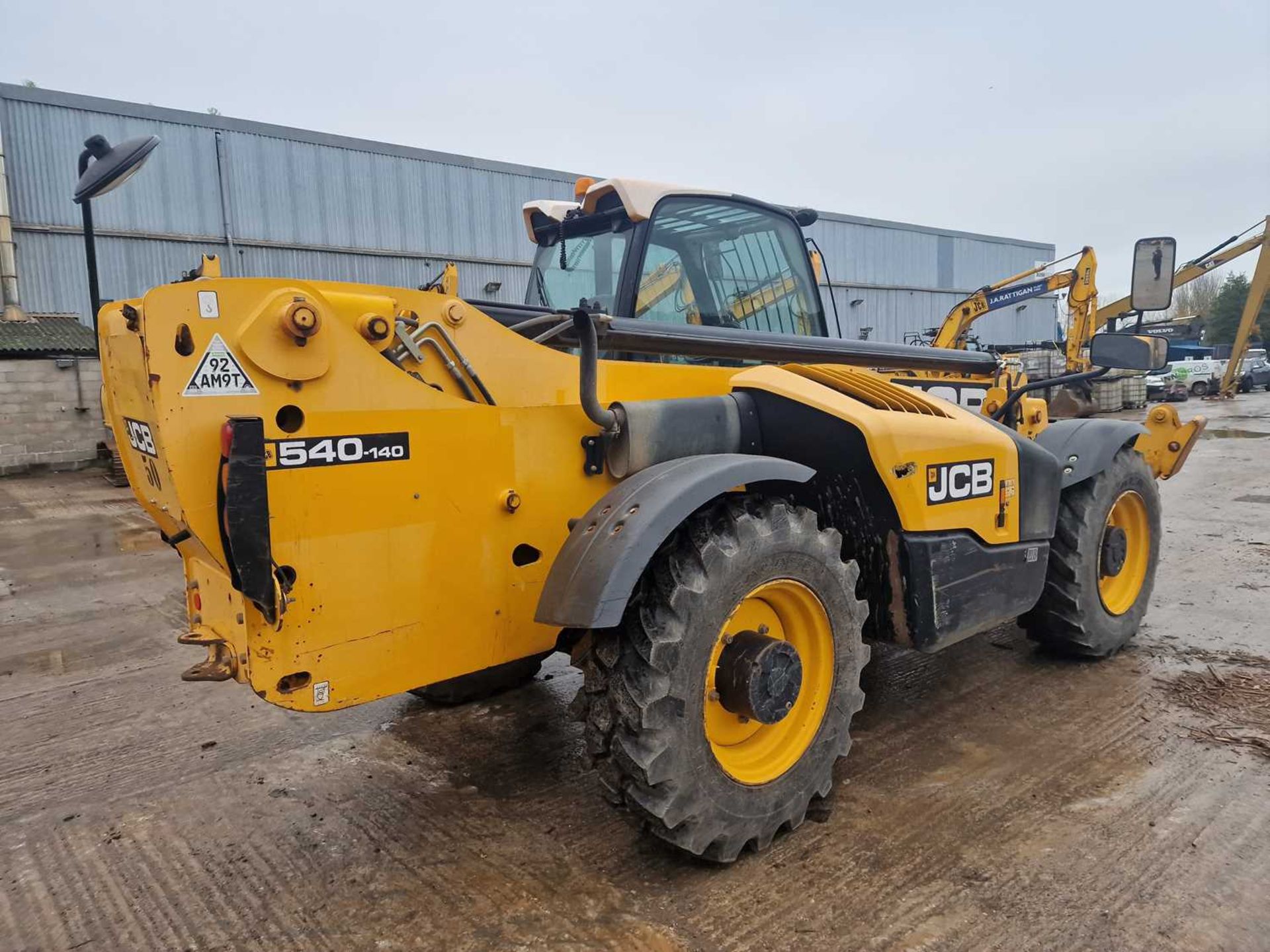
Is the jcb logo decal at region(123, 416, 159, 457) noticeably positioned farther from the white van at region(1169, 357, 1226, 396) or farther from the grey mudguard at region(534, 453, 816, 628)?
the white van at region(1169, 357, 1226, 396)

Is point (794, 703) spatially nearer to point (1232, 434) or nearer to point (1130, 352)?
point (1130, 352)

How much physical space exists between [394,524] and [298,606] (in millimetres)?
329

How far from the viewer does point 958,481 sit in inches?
135

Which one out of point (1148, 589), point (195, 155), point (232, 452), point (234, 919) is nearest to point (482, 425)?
point (232, 452)

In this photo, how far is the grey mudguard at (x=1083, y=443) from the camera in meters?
4.30

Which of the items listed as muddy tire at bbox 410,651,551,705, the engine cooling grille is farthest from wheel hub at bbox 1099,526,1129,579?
muddy tire at bbox 410,651,551,705

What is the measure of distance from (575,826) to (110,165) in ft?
8.45

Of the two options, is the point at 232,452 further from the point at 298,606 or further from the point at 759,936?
the point at 759,936

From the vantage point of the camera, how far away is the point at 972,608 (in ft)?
11.4

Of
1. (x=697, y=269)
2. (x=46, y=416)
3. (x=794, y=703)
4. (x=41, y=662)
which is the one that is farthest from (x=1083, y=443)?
(x=46, y=416)

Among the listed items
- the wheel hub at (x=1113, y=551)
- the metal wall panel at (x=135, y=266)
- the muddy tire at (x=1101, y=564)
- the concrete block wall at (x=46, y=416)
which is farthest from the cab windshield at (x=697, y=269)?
the concrete block wall at (x=46, y=416)

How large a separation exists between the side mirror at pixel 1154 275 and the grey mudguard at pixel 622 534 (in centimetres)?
467

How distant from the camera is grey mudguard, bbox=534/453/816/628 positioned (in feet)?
7.96

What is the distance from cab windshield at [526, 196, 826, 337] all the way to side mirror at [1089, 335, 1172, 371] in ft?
4.82
